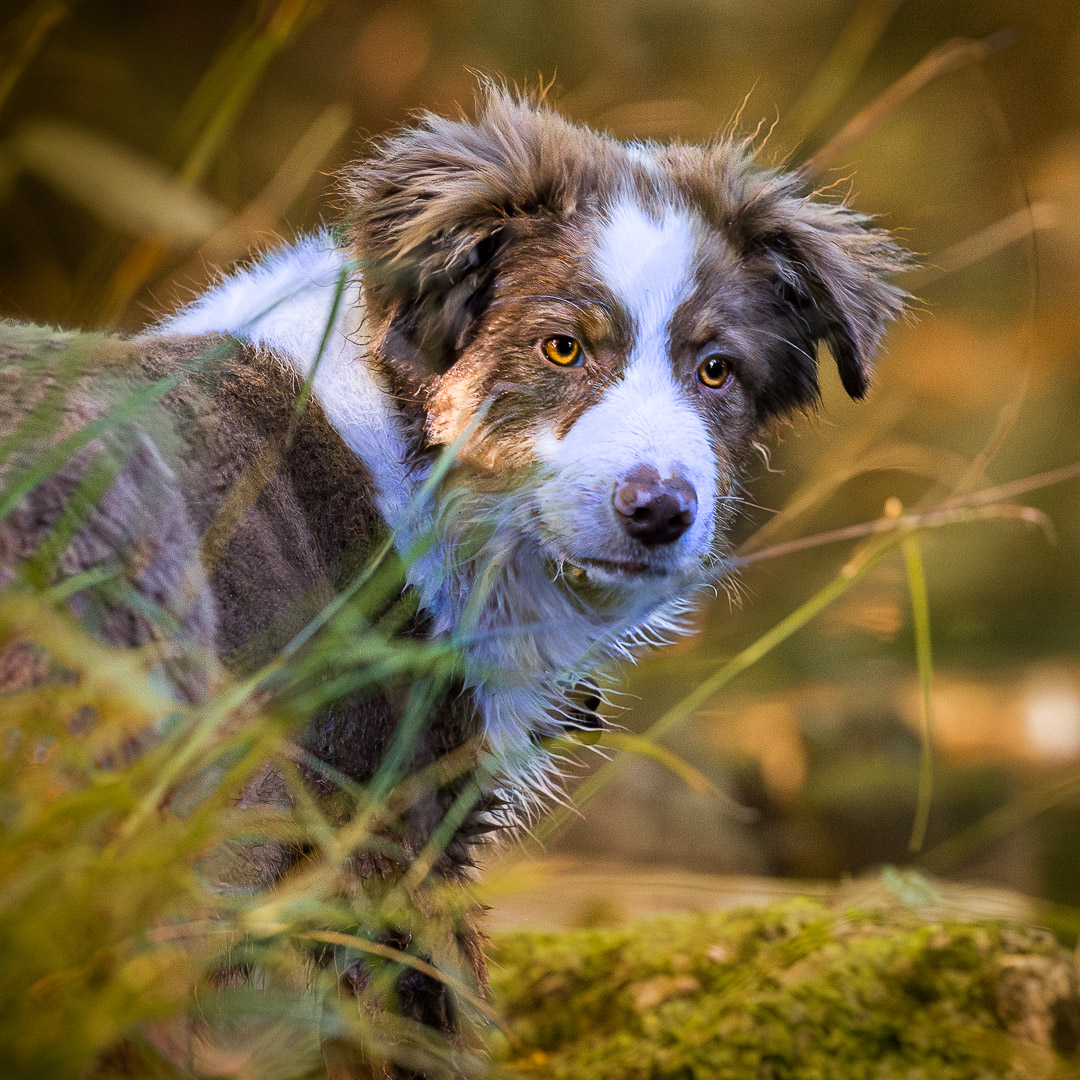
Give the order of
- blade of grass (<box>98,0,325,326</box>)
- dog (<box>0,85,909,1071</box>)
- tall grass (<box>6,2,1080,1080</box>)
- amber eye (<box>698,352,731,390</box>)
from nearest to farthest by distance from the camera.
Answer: tall grass (<box>6,2,1080,1080</box>) < blade of grass (<box>98,0,325,326</box>) < dog (<box>0,85,909,1071</box>) < amber eye (<box>698,352,731,390</box>)

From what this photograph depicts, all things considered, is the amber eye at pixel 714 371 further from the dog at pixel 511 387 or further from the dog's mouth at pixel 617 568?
the dog's mouth at pixel 617 568

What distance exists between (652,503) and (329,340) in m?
0.54

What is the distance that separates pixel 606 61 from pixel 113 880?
Result: 10.9 feet

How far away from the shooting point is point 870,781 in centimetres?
352

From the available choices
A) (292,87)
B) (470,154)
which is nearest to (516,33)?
(292,87)

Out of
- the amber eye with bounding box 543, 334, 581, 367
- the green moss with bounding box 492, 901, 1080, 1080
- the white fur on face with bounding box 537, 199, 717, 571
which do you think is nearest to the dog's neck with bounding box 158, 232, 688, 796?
the white fur on face with bounding box 537, 199, 717, 571

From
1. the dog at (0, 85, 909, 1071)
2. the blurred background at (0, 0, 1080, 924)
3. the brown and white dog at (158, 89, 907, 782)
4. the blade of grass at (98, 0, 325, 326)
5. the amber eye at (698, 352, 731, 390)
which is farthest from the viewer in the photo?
the blurred background at (0, 0, 1080, 924)

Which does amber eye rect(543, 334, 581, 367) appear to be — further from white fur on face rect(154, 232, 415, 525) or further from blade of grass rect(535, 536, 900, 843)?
blade of grass rect(535, 536, 900, 843)

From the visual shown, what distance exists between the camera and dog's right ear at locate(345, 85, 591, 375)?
145cm

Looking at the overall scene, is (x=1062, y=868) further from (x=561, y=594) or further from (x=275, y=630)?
(x=275, y=630)

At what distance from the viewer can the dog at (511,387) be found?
131 cm

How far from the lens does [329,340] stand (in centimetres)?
144

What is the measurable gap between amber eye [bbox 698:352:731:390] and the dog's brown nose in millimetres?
301

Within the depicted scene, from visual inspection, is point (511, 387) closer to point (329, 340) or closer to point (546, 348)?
point (546, 348)
